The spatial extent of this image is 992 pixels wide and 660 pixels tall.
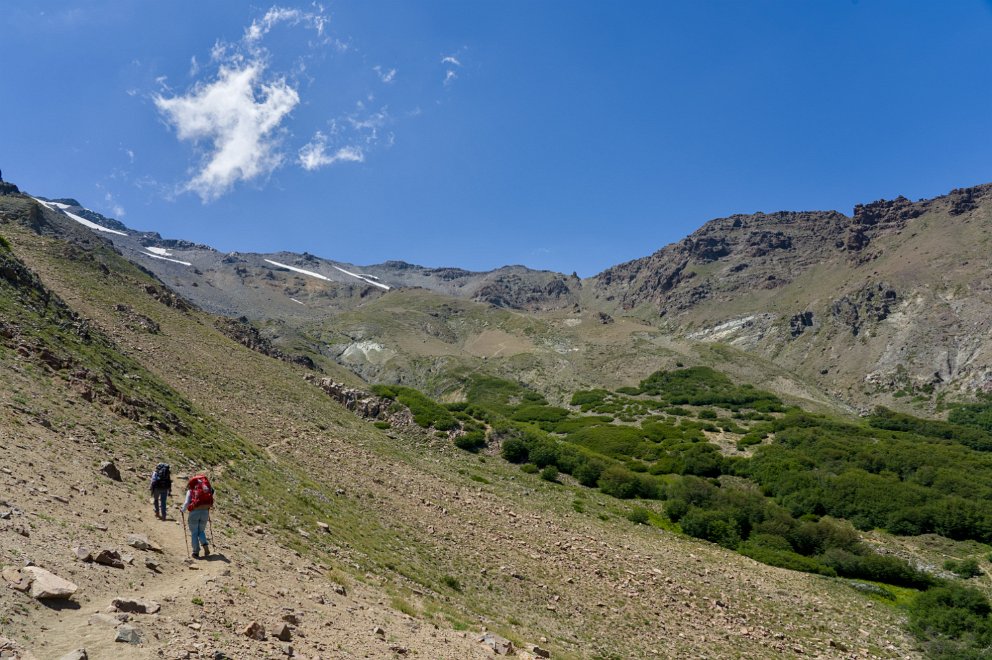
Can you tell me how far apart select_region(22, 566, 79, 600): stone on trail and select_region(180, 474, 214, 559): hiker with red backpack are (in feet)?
10.9

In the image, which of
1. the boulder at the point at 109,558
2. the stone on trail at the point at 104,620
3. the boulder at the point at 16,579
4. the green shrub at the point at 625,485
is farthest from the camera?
the green shrub at the point at 625,485

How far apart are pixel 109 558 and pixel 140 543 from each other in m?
1.29

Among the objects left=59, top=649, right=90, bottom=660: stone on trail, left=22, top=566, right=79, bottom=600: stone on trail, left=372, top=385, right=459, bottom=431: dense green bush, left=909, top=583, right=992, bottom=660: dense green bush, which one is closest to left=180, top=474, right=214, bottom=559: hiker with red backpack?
left=22, top=566, right=79, bottom=600: stone on trail

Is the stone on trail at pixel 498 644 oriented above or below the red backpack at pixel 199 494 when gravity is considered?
below

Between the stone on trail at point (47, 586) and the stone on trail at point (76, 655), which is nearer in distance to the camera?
the stone on trail at point (76, 655)

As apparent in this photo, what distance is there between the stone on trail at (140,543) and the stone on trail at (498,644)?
8.00m

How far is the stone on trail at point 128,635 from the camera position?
27.6ft

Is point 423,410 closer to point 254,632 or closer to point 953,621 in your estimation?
point 953,621

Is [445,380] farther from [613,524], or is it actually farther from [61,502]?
[61,502]

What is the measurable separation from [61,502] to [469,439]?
3518 cm

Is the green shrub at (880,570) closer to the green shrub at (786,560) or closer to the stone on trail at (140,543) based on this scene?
the green shrub at (786,560)

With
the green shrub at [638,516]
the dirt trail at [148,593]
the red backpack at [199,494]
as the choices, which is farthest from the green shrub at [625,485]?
the red backpack at [199,494]

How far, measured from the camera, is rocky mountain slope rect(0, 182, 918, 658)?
34.1 feet

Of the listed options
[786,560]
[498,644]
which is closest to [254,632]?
[498,644]
